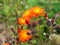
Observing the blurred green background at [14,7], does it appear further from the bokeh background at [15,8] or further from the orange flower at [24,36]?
the orange flower at [24,36]

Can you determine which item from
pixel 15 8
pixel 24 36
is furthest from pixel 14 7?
pixel 24 36

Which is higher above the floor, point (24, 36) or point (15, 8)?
point (24, 36)

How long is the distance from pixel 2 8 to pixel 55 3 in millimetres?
1429

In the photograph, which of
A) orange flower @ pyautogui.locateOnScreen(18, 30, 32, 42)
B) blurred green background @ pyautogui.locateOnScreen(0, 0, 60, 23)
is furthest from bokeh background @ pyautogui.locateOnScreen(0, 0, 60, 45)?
orange flower @ pyautogui.locateOnScreen(18, 30, 32, 42)

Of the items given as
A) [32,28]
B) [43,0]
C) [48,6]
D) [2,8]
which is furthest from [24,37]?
[2,8]

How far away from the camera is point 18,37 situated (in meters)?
1.86

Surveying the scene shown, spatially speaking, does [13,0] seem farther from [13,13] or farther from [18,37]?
[18,37]

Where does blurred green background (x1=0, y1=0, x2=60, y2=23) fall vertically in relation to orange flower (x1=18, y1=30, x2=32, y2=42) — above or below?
below

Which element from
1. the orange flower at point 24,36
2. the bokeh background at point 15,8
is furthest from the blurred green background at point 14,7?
the orange flower at point 24,36

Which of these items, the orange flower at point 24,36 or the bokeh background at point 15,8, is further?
the bokeh background at point 15,8

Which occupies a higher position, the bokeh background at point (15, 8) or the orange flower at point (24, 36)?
the orange flower at point (24, 36)

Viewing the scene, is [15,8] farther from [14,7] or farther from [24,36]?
[24,36]

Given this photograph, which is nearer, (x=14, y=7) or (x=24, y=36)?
(x=24, y=36)

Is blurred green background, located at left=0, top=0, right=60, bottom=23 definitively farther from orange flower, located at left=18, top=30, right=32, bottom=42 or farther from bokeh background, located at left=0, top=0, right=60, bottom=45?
orange flower, located at left=18, top=30, right=32, bottom=42
